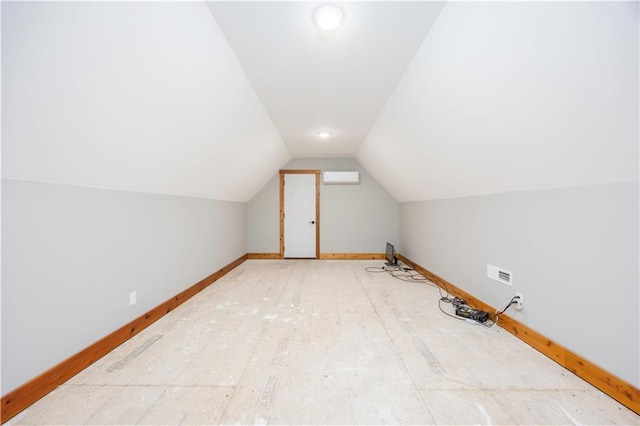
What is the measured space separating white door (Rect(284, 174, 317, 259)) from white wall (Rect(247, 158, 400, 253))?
19 cm

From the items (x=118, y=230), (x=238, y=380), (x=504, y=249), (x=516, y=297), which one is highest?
(x=118, y=230)

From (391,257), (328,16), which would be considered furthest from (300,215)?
(328,16)

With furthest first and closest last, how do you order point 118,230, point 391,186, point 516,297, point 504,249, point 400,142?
point 391,186 < point 400,142 < point 504,249 < point 516,297 < point 118,230

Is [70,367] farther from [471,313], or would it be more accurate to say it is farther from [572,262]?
[572,262]

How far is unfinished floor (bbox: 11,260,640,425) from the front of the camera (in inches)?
49.9

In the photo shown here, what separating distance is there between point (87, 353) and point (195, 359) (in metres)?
0.70

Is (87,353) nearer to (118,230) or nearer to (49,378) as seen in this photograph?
(49,378)

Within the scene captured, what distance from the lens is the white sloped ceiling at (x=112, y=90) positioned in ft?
3.42

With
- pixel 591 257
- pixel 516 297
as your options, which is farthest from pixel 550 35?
pixel 516 297

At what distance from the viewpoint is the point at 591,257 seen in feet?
4.99

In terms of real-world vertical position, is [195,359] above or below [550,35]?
below

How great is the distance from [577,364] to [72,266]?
10.9 feet

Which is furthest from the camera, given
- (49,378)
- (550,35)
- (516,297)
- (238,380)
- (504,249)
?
(504,249)

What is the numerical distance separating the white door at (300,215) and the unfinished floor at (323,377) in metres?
2.82
